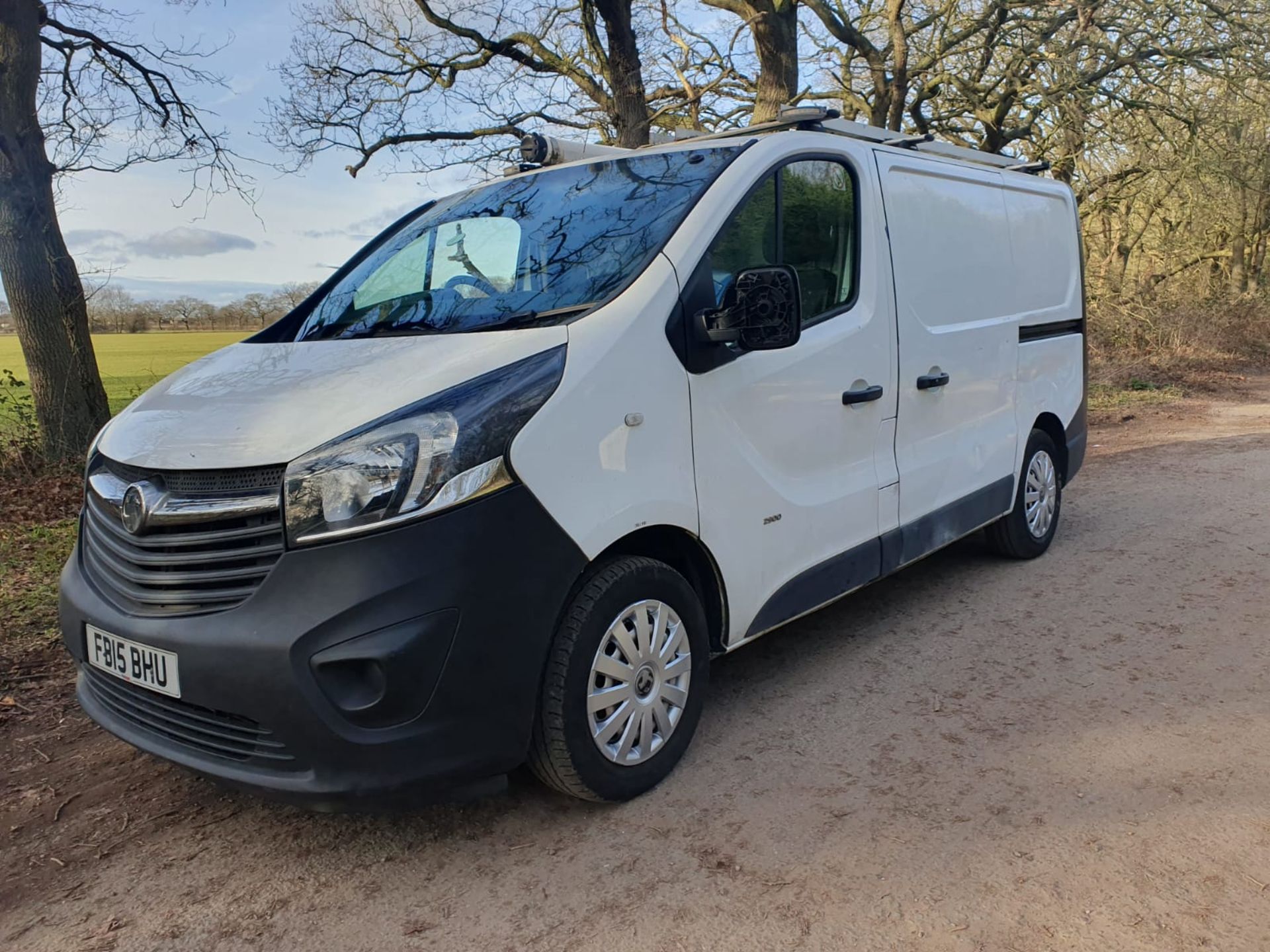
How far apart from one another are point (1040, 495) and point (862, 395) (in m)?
2.42

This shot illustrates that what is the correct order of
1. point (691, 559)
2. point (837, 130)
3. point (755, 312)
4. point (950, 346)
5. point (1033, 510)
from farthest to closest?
point (1033, 510), point (950, 346), point (837, 130), point (691, 559), point (755, 312)

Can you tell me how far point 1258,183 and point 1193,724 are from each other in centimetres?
1950

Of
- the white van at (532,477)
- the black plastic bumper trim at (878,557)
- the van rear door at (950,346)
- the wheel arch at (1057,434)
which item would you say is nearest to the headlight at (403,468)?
the white van at (532,477)

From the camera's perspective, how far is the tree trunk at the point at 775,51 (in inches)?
458

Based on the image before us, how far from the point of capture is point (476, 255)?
357 centimetres

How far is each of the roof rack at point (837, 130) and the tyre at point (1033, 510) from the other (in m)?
1.73

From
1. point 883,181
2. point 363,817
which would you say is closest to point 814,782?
point 363,817

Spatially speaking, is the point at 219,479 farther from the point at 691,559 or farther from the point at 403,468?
the point at 691,559

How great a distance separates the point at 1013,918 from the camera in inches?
90.9

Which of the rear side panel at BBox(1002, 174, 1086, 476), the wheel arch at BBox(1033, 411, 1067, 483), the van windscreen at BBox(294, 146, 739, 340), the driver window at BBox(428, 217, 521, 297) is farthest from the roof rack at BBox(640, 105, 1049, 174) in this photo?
the wheel arch at BBox(1033, 411, 1067, 483)

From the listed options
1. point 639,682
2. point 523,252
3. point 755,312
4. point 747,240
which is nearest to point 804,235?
point 747,240

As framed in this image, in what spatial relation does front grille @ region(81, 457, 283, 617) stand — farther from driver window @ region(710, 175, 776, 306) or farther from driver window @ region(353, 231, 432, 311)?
driver window @ region(710, 175, 776, 306)

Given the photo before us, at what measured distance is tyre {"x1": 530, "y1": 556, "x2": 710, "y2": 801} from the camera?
2658mm

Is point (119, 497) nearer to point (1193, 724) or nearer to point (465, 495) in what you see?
point (465, 495)
